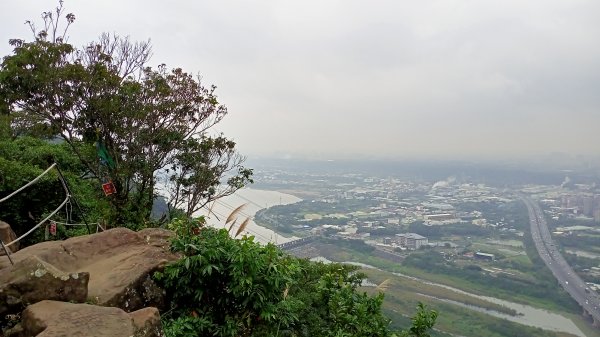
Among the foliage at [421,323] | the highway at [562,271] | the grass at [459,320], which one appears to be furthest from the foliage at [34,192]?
the highway at [562,271]

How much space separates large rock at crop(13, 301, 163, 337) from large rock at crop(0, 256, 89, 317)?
19 centimetres

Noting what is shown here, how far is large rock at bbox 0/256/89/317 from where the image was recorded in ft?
10.6

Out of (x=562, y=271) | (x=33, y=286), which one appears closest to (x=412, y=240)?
(x=562, y=271)

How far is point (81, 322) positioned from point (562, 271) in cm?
2737

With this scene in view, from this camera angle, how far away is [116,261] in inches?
175

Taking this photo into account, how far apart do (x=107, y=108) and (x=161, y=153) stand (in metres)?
1.59

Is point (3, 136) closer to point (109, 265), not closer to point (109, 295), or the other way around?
point (109, 265)

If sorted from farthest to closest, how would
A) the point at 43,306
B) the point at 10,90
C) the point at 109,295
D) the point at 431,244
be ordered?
the point at 431,244
the point at 10,90
the point at 109,295
the point at 43,306

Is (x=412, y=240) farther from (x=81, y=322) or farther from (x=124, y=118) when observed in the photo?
(x=81, y=322)

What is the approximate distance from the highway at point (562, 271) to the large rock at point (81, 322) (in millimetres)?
20270

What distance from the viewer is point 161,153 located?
31.3 feet

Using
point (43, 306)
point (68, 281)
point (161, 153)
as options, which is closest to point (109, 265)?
point (68, 281)

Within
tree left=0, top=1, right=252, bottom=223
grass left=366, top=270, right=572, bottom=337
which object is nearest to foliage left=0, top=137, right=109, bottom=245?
tree left=0, top=1, right=252, bottom=223

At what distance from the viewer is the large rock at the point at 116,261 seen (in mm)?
3818
